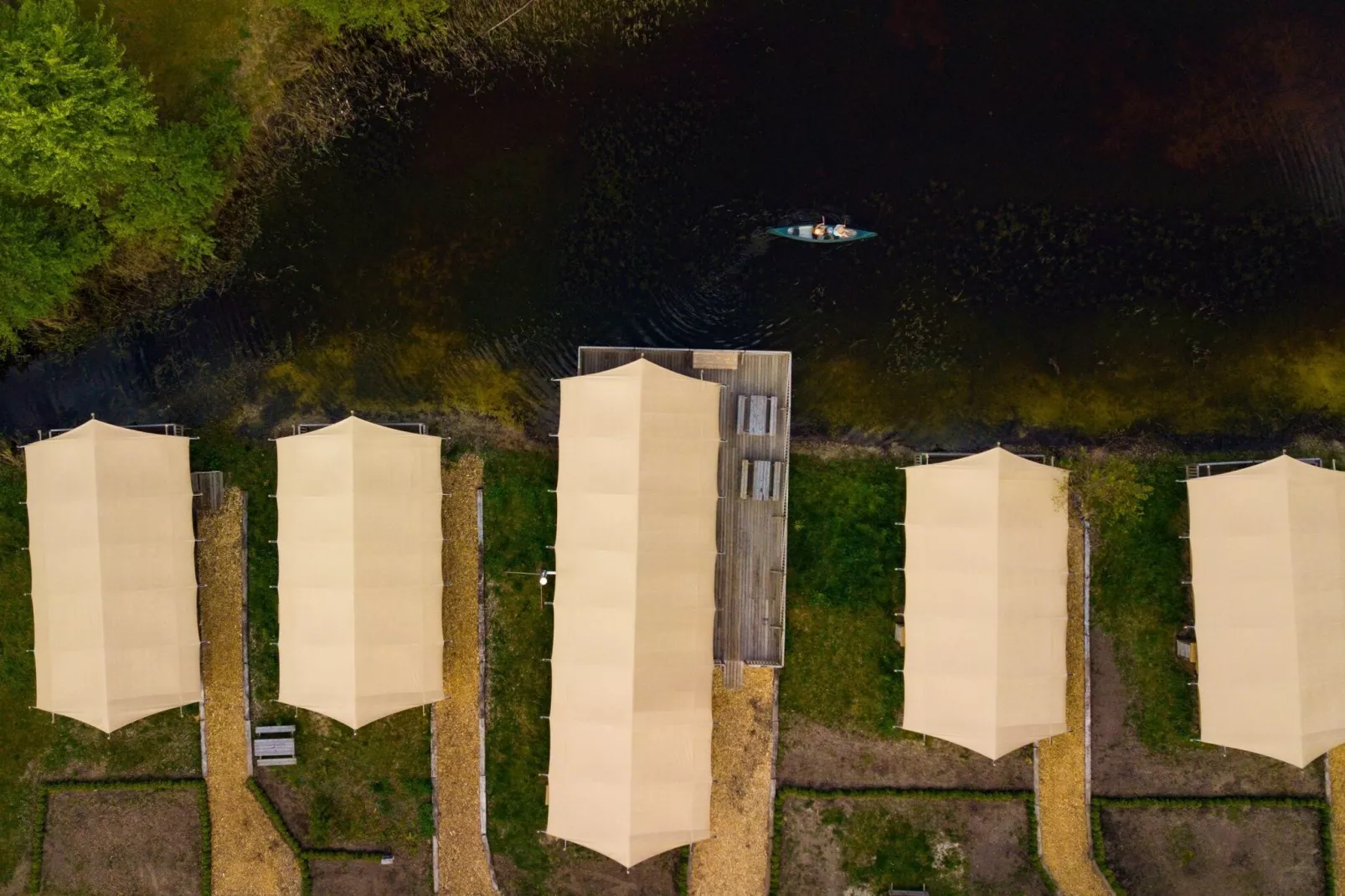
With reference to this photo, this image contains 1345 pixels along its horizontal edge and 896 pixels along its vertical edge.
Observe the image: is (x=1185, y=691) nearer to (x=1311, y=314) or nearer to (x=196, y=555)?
(x=1311, y=314)

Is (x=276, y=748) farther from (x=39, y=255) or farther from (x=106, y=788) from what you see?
(x=39, y=255)

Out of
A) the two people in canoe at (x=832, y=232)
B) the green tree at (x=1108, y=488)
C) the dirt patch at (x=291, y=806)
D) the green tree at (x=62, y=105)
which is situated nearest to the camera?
the green tree at (x=62, y=105)

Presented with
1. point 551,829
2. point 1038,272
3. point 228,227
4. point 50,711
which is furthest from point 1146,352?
point 50,711

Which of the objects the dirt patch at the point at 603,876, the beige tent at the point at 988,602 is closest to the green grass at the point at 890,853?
the beige tent at the point at 988,602

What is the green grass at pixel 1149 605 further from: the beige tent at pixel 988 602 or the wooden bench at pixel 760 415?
the wooden bench at pixel 760 415

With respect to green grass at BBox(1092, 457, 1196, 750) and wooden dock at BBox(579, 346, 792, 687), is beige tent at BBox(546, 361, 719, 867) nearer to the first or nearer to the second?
wooden dock at BBox(579, 346, 792, 687)

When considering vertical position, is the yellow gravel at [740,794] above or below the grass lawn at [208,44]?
below

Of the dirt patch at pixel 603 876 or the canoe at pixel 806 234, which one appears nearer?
the dirt patch at pixel 603 876
